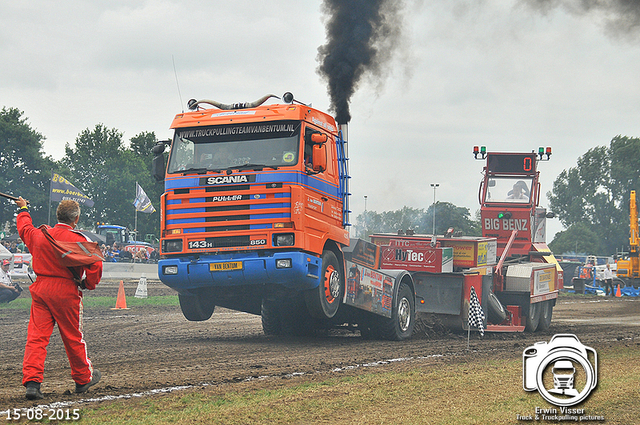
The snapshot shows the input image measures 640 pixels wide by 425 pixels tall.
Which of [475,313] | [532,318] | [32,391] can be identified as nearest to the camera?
[32,391]

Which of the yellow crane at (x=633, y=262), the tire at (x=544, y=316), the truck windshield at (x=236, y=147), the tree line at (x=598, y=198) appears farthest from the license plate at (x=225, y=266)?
the tree line at (x=598, y=198)

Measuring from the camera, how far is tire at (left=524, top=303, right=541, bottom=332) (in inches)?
609

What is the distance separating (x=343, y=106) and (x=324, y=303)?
6.07m

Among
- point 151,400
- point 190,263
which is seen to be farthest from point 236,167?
point 151,400

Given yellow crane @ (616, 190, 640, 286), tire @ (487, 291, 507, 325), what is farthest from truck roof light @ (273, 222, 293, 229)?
yellow crane @ (616, 190, 640, 286)

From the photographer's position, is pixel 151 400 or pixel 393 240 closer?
pixel 151 400

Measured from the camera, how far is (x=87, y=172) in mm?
80750

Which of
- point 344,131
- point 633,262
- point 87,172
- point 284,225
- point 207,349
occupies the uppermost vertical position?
point 87,172

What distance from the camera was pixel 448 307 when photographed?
14156 mm

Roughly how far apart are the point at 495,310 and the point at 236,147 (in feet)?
23.4

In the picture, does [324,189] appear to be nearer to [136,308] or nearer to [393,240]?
[393,240]

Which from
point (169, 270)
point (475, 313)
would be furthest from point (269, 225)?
point (475, 313)

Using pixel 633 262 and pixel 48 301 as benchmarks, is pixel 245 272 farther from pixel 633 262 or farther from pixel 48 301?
pixel 633 262

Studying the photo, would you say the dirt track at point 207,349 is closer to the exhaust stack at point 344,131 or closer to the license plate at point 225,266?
the license plate at point 225,266
